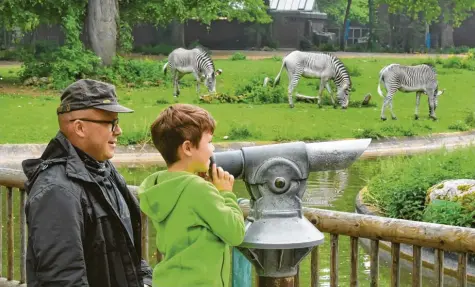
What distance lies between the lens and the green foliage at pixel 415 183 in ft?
36.6

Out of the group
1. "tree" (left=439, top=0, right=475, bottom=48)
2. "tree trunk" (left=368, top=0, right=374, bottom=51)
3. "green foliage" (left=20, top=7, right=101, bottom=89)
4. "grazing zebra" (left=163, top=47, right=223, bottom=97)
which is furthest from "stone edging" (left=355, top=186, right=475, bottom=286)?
"tree trunk" (left=368, top=0, right=374, bottom=51)

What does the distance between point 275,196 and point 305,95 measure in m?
26.2

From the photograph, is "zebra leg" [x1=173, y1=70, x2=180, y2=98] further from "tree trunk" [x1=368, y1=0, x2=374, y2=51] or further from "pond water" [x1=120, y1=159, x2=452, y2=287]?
"tree trunk" [x1=368, y1=0, x2=374, y2=51]

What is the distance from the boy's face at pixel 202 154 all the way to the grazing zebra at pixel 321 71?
2340 cm

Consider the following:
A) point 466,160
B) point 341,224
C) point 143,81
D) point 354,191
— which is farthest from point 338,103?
point 341,224

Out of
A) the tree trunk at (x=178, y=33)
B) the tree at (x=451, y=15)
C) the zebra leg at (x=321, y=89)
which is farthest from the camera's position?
the tree trunk at (x=178, y=33)

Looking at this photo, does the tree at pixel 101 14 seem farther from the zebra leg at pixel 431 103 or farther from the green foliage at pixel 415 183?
the green foliage at pixel 415 183

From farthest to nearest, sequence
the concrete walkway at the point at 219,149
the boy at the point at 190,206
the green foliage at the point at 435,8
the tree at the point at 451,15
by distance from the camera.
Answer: the tree at the point at 451,15
the green foliage at the point at 435,8
the concrete walkway at the point at 219,149
the boy at the point at 190,206

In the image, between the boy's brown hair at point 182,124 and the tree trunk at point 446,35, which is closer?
the boy's brown hair at point 182,124

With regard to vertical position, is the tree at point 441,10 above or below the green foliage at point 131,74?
above

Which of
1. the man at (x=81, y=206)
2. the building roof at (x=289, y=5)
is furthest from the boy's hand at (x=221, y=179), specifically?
the building roof at (x=289, y=5)

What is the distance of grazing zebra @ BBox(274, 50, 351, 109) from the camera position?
90.6 feet

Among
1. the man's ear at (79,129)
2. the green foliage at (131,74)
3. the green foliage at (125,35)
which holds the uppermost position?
A: the man's ear at (79,129)

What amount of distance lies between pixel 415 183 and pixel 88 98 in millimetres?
8104
